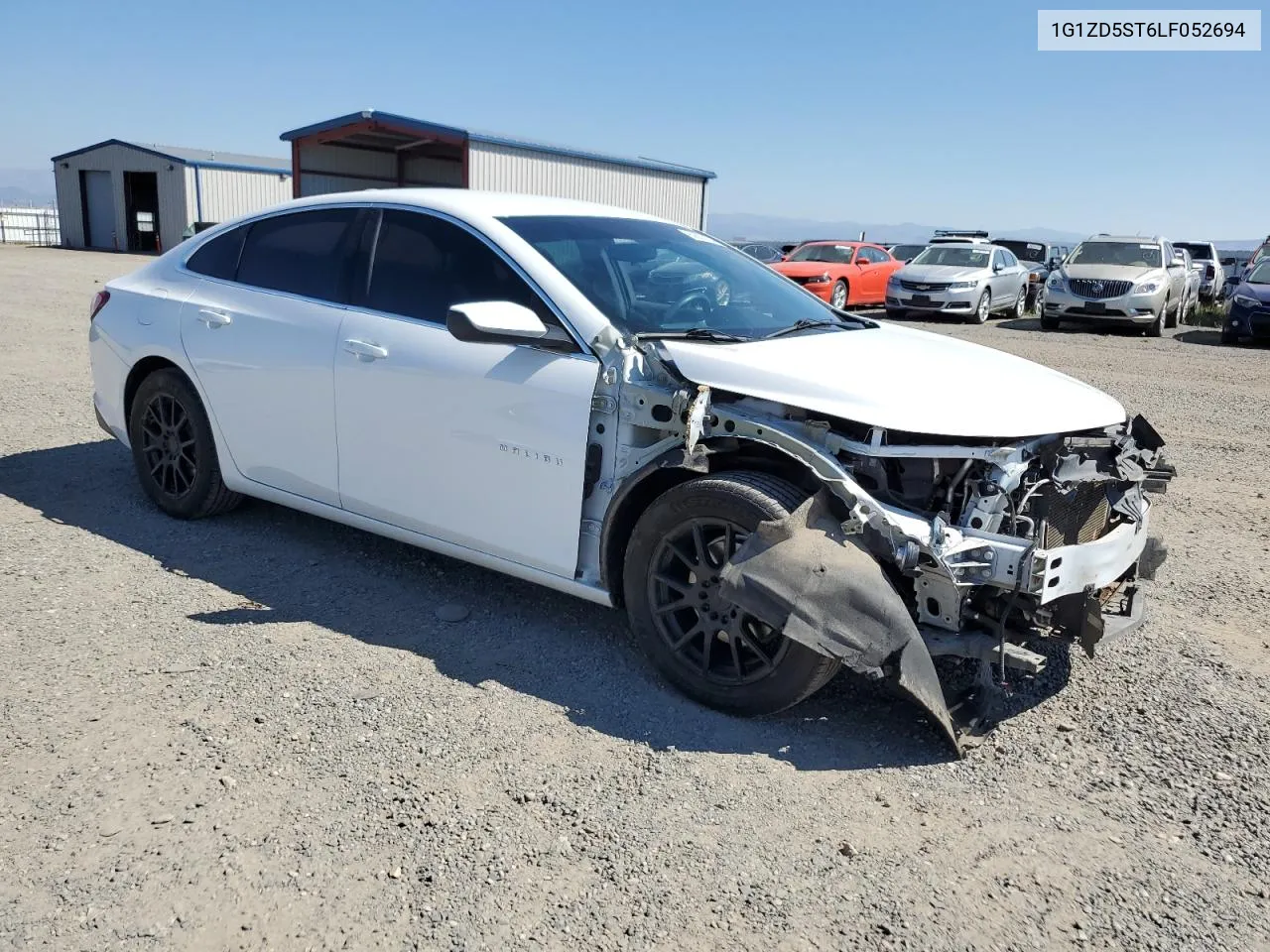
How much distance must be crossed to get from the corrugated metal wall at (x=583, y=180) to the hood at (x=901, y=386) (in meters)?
19.6

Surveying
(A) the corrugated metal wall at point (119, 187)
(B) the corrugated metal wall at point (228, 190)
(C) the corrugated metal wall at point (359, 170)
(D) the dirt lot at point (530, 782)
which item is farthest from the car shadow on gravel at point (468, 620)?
(A) the corrugated metal wall at point (119, 187)

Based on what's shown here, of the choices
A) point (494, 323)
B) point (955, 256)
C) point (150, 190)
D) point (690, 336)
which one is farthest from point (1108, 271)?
point (150, 190)

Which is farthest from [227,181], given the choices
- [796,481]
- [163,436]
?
[796,481]

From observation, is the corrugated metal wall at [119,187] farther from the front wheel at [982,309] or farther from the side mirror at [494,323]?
the side mirror at [494,323]

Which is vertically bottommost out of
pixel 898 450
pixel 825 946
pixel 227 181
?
pixel 825 946

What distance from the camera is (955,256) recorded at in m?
21.3

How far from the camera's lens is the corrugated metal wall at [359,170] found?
27719mm

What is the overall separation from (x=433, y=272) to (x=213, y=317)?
55.2 inches

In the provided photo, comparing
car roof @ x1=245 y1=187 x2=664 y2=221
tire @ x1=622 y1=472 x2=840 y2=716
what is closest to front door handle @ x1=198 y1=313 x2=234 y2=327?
car roof @ x1=245 y1=187 x2=664 y2=221

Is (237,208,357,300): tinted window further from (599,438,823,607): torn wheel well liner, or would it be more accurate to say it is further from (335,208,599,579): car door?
(599,438,823,607): torn wheel well liner

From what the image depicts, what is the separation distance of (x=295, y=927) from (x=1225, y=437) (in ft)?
28.7

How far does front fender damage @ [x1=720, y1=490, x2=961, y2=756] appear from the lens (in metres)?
3.32

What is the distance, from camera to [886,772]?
3.41m

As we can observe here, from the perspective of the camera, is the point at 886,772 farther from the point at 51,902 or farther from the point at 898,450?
the point at 51,902
